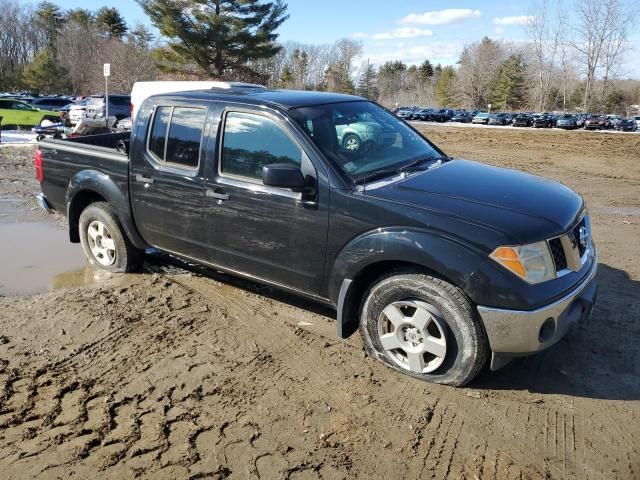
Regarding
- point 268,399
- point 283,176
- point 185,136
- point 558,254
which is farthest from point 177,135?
point 558,254

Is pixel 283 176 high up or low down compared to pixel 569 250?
up

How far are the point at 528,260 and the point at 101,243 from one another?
4.38 metres

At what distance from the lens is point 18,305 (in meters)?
5.09

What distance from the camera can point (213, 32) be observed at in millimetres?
41938

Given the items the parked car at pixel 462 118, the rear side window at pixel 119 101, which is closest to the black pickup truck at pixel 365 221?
the rear side window at pixel 119 101

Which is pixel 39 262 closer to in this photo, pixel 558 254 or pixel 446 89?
pixel 558 254

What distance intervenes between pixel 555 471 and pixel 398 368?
1.21m

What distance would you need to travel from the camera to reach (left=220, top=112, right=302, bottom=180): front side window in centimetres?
410

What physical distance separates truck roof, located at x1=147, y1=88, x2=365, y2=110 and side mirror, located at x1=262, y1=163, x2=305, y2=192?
0.68 m

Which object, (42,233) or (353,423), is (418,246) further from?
(42,233)

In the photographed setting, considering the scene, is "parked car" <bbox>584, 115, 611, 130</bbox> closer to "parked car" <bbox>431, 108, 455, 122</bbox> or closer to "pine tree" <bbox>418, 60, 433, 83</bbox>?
"parked car" <bbox>431, 108, 455, 122</bbox>

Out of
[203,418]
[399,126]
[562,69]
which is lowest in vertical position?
[203,418]

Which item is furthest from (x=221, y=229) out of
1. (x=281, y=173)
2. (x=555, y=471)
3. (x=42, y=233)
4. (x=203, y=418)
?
(x=42, y=233)

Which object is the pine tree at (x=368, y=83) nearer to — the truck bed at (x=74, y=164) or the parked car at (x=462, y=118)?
the parked car at (x=462, y=118)
